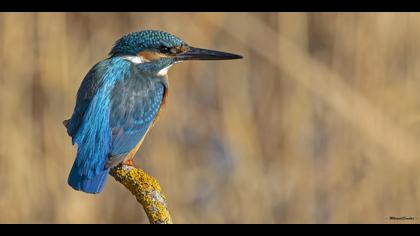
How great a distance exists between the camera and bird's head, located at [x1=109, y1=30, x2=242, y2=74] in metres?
3.99

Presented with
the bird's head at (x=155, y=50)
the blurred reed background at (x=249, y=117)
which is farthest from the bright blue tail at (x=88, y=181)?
the blurred reed background at (x=249, y=117)

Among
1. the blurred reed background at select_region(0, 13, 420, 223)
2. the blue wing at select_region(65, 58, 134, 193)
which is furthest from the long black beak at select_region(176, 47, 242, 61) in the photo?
the blurred reed background at select_region(0, 13, 420, 223)

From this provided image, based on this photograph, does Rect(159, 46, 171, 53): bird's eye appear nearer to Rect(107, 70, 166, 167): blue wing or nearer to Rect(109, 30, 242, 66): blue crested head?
Rect(109, 30, 242, 66): blue crested head

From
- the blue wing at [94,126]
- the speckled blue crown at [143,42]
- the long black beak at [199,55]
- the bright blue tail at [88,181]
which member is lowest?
the bright blue tail at [88,181]

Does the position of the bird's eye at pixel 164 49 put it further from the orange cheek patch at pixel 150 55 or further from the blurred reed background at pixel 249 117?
the blurred reed background at pixel 249 117

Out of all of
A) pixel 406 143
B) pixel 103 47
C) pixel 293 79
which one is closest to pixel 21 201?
pixel 103 47

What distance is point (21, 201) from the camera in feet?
18.2

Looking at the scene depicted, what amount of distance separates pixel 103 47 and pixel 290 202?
1.69 metres

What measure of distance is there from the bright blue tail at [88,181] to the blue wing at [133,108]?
5.4 inches

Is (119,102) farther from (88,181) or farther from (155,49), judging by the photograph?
(88,181)

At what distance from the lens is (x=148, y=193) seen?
3.06 metres

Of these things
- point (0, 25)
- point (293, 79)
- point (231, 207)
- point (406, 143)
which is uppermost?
point (0, 25)

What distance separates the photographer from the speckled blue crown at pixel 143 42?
398cm
